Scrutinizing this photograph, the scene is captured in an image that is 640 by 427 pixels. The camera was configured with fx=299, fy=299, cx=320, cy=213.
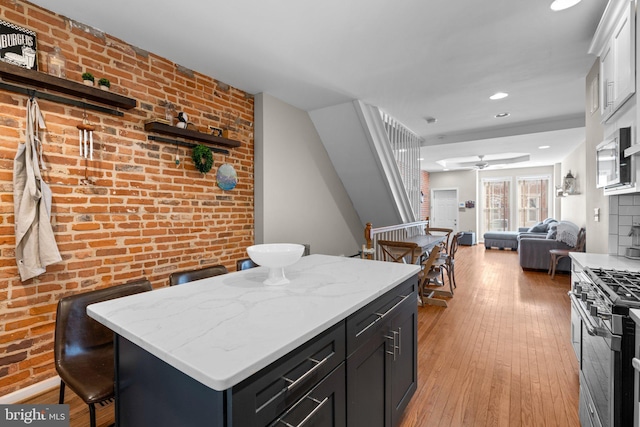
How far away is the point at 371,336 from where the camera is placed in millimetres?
1382

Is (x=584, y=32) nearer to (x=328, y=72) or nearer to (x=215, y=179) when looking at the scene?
(x=328, y=72)

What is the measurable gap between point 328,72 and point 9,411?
11.2 ft

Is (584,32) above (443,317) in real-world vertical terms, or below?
above

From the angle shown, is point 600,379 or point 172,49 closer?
point 600,379

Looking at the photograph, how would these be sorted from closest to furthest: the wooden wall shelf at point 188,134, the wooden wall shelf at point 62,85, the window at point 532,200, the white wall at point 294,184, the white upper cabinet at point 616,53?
the white upper cabinet at point 616,53, the wooden wall shelf at point 62,85, the wooden wall shelf at point 188,134, the white wall at point 294,184, the window at point 532,200

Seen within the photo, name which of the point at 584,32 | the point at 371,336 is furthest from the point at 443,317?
the point at 584,32

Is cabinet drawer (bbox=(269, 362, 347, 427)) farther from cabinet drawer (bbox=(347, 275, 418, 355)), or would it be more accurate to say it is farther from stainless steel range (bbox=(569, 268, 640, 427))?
stainless steel range (bbox=(569, 268, 640, 427))

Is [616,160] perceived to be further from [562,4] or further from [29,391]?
[29,391]

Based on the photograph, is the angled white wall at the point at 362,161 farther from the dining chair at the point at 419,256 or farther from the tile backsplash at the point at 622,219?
the tile backsplash at the point at 622,219

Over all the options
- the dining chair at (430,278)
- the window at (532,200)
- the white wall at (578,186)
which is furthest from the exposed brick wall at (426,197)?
the dining chair at (430,278)

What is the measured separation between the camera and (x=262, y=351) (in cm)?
85

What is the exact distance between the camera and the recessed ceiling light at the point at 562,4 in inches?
78.2

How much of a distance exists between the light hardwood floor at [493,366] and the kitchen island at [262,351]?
58 cm

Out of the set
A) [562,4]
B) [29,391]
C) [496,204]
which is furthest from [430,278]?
[496,204]
